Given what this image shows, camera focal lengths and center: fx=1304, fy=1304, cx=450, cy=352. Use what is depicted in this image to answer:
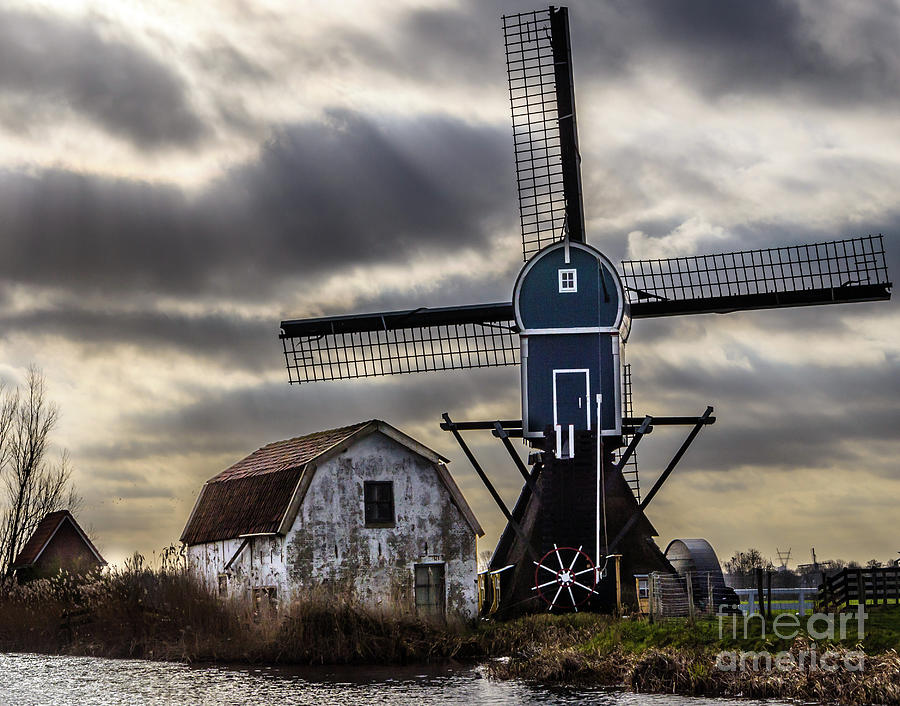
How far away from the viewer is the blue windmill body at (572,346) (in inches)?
1347

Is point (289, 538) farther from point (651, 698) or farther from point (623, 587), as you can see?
point (651, 698)

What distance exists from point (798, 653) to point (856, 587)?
7.65 meters

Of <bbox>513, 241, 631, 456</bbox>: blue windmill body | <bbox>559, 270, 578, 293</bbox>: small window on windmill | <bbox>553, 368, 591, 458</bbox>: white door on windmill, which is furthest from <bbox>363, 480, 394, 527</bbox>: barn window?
<bbox>559, 270, 578, 293</bbox>: small window on windmill

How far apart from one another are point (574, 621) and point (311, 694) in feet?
32.0

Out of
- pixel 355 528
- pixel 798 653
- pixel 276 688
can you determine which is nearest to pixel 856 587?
pixel 798 653

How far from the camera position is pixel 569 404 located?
34.4 m

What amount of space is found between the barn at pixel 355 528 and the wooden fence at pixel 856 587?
957 cm

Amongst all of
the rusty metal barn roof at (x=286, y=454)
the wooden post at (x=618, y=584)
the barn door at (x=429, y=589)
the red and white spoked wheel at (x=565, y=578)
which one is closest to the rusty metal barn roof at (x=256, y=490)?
the rusty metal barn roof at (x=286, y=454)

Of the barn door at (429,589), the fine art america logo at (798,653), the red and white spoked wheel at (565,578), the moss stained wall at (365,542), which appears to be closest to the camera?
the fine art america logo at (798,653)

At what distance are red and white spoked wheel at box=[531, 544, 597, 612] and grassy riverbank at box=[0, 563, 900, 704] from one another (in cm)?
134

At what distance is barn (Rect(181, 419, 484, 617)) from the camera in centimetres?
3300

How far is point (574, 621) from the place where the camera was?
103 feet


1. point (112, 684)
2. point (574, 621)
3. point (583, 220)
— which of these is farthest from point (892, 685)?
point (583, 220)

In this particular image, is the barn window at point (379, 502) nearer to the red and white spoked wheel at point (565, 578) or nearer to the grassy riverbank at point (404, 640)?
the grassy riverbank at point (404, 640)
